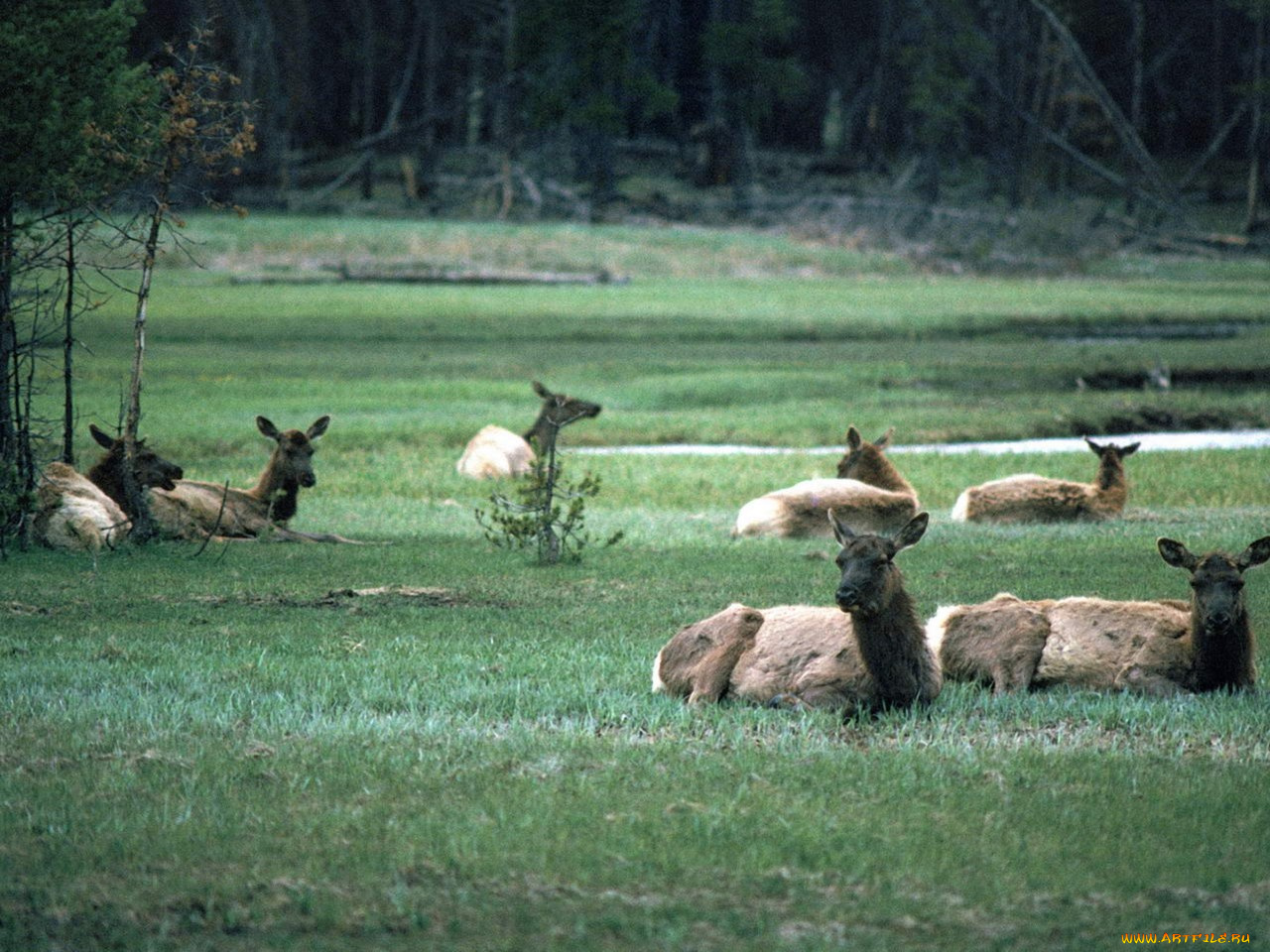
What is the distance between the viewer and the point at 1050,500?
677 inches

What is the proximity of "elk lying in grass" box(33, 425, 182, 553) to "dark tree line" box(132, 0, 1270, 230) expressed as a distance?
138ft

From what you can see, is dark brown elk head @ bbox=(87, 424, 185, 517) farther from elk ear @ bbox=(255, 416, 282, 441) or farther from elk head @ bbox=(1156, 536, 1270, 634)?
elk head @ bbox=(1156, 536, 1270, 634)

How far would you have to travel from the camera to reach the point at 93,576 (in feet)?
43.4

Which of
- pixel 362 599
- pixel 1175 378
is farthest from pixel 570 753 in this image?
pixel 1175 378

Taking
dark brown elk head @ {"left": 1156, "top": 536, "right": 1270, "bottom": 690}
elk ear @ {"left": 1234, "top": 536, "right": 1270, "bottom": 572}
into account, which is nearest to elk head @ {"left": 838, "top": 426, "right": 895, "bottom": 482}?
dark brown elk head @ {"left": 1156, "top": 536, "right": 1270, "bottom": 690}

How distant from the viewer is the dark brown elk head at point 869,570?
8.28 metres

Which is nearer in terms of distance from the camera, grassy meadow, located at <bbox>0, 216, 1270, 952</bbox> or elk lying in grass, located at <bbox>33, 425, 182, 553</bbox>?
grassy meadow, located at <bbox>0, 216, 1270, 952</bbox>

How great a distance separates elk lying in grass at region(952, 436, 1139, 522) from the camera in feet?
56.2

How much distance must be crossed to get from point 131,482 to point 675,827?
358 inches

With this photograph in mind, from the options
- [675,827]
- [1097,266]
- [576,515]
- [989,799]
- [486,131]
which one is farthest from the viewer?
[486,131]

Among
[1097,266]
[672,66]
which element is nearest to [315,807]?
[1097,266]

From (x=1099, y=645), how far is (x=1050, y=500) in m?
7.74

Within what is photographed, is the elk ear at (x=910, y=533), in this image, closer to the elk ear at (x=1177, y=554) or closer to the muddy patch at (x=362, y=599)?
the elk ear at (x=1177, y=554)

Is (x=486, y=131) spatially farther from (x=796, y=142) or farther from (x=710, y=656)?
(x=710, y=656)
